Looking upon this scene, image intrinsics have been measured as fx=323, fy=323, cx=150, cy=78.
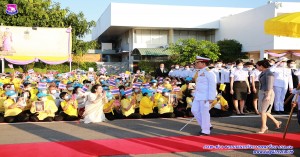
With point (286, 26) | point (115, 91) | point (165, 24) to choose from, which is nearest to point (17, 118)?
point (115, 91)

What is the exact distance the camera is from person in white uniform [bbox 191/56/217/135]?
7184 mm

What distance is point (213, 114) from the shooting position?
994 centimetres

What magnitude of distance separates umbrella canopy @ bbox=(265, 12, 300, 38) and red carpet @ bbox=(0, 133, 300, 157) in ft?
7.30

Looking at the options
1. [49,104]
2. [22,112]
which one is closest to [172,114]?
[49,104]

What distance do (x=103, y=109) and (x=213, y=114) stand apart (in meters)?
3.37

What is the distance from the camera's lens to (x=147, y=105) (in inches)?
391

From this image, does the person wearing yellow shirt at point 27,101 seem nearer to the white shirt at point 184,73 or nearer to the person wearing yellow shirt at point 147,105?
the person wearing yellow shirt at point 147,105

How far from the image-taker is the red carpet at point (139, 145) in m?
5.93

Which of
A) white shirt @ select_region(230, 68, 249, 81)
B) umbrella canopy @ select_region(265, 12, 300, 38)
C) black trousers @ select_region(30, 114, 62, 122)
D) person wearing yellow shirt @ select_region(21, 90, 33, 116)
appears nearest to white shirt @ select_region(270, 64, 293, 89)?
white shirt @ select_region(230, 68, 249, 81)

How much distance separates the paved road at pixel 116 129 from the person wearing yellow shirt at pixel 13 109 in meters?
0.33

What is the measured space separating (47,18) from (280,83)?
69.5 ft

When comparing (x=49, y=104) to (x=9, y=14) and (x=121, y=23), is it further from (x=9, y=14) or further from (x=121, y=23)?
(x=121, y=23)

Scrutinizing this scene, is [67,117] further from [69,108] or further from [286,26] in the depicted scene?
[286,26]

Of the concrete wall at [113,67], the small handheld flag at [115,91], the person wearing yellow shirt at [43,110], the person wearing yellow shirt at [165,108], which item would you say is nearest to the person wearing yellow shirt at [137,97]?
the small handheld flag at [115,91]
